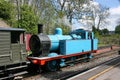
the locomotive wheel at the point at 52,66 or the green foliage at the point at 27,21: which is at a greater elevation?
the green foliage at the point at 27,21

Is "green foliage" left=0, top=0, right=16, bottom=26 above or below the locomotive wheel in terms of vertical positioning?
above

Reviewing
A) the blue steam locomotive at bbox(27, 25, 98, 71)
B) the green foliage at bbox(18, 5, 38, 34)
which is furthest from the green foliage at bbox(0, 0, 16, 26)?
the blue steam locomotive at bbox(27, 25, 98, 71)

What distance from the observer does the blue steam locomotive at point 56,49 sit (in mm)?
16297

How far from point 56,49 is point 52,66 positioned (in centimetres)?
156

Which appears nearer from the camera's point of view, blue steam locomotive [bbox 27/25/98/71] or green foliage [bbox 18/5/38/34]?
blue steam locomotive [bbox 27/25/98/71]

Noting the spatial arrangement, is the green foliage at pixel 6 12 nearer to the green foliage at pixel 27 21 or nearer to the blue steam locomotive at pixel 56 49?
the green foliage at pixel 27 21

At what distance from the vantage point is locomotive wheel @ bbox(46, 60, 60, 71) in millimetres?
16406

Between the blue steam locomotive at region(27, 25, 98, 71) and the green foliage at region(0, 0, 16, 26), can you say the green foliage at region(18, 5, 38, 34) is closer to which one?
the green foliage at region(0, 0, 16, 26)

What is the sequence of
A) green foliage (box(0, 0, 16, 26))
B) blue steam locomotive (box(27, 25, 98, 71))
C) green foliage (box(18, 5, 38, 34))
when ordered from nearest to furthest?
blue steam locomotive (box(27, 25, 98, 71))
green foliage (box(0, 0, 16, 26))
green foliage (box(18, 5, 38, 34))

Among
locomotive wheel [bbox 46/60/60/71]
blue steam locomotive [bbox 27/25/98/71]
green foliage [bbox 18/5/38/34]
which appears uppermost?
green foliage [bbox 18/5/38/34]

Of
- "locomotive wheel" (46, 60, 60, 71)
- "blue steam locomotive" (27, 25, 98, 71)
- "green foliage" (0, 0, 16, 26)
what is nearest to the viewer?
"blue steam locomotive" (27, 25, 98, 71)

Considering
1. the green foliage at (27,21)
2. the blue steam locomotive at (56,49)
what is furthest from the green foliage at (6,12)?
the blue steam locomotive at (56,49)

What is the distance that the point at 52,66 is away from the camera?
16.9m

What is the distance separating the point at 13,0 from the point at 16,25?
973 centimetres
